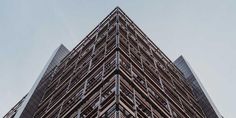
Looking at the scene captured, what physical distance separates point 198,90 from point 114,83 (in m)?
20.8

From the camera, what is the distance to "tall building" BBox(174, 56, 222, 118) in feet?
127

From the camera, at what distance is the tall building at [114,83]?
76.6ft

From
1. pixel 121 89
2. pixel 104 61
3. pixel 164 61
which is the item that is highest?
pixel 164 61

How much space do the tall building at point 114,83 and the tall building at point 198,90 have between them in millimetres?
1279

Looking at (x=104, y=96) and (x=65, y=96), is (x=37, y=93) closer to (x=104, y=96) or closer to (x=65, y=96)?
(x=65, y=96)

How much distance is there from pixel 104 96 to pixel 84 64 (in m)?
10.9

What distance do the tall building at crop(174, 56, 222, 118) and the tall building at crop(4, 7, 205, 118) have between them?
128 cm

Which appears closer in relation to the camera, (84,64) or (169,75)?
(84,64)

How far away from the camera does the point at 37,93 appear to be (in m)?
38.4

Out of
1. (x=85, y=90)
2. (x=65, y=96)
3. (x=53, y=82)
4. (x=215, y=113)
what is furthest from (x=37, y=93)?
(x=215, y=113)

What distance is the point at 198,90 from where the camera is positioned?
43.8 meters

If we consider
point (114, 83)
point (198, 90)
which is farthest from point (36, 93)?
point (114, 83)

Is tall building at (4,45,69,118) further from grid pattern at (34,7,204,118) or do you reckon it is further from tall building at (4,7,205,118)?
grid pattern at (34,7,204,118)

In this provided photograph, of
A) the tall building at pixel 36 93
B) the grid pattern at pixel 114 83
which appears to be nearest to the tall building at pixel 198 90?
the grid pattern at pixel 114 83
